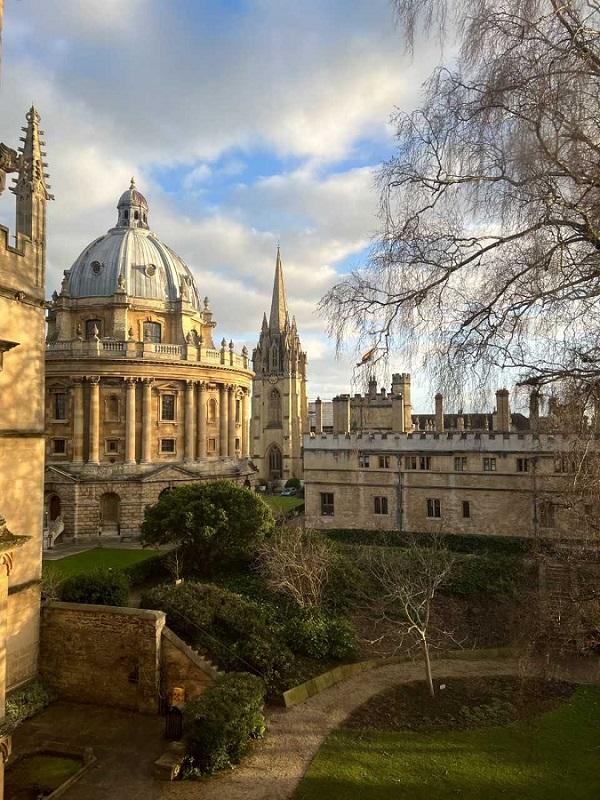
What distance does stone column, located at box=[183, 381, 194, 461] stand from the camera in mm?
40969

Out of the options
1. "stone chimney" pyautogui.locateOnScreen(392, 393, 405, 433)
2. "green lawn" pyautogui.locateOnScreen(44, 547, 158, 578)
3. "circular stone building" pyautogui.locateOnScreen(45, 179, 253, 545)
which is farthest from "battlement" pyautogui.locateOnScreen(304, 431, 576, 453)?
"green lawn" pyautogui.locateOnScreen(44, 547, 158, 578)

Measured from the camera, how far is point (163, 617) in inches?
581

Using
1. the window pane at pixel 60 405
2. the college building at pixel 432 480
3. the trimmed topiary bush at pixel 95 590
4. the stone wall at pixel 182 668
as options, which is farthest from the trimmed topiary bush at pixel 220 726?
the window pane at pixel 60 405

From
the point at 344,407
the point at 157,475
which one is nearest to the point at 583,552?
the point at 344,407

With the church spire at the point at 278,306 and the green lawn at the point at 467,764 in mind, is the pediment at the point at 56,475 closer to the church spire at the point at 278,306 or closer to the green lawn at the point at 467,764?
the green lawn at the point at 467,764

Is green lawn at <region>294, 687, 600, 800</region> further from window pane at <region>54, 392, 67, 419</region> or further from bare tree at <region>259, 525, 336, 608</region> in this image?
window pane at <region>54, 392, 67, 419</region>

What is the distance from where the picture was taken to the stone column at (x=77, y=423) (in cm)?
3775

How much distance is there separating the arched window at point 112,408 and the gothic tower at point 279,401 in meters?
39.8

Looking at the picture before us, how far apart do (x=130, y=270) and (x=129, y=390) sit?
1083 cm

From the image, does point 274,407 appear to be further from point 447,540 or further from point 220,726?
point 220,726

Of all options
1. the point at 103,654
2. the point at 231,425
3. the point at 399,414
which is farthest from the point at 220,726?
the point at 231,425

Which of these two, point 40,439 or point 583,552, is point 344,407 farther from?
point 583,552

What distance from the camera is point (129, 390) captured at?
38.8 m

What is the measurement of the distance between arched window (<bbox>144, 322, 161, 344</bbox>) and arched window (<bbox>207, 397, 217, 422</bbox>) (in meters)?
6.13
